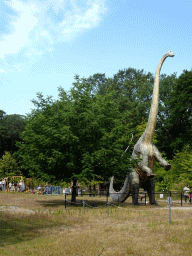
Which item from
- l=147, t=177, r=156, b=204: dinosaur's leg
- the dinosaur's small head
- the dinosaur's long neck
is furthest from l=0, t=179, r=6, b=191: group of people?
the dinosaur's small head

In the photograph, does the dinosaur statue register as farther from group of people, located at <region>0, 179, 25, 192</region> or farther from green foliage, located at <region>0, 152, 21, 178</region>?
green foliage, located at <region>0, 152, 21, 178</region>

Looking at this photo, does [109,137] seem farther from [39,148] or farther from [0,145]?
[0,145]

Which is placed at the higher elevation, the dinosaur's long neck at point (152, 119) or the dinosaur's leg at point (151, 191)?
the dinosaur's long neck at point (152, 119)

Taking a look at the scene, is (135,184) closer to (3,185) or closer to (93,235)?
(93,235)

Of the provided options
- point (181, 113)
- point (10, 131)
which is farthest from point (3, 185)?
point (181, 113)

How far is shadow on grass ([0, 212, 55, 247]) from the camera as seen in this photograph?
30.8ft

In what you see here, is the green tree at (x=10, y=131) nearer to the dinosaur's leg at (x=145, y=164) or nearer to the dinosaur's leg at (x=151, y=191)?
the dinosaur's leg at (x=151, y=191)

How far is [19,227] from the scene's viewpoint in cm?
1112

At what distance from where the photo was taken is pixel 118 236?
939cm

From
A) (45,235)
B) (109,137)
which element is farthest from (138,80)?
(45,235)

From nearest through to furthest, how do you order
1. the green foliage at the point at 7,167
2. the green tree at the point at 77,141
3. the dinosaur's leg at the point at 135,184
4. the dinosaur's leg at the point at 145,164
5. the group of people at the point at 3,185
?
the green tree at the point at 77,141 → the dinosaur's leg at the point at 145,164 → the dinosaur's leg at the point at 135,184 → the group of people at the point at 3,185 → the green foliage at the point at 7,167

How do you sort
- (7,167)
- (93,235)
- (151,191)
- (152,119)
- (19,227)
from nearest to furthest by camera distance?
(93,235) → (19,227) → (152,119) → (151,191) → (7,167)

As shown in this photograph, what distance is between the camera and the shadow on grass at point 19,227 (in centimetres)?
938

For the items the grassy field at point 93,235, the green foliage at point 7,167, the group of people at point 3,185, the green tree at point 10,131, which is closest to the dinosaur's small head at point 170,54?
the grassy field at point 93,235
